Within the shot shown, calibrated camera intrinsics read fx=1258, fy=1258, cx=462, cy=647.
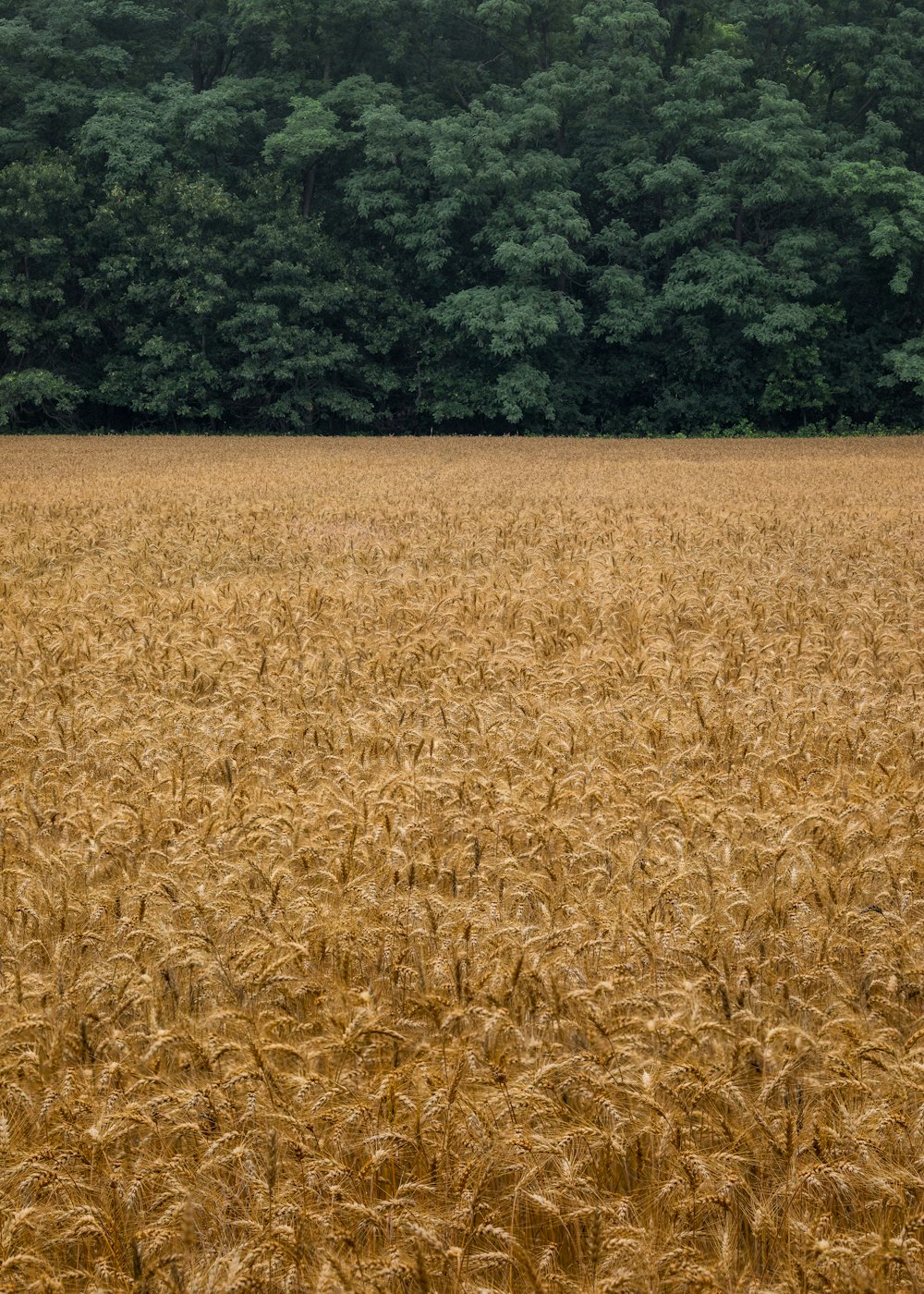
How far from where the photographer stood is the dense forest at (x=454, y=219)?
37875 millimetres

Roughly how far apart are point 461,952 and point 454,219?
40.4 metres

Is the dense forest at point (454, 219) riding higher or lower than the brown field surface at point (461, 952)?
higher

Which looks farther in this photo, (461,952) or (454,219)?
(454,219)

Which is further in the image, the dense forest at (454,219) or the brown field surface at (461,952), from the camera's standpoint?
the dense forest at (454,219)

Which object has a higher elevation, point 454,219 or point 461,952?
point 454,219

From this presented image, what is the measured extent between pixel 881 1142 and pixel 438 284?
40.7m

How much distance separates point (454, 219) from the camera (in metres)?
40.9

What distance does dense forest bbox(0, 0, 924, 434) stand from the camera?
124ft

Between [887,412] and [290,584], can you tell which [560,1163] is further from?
[887,412]

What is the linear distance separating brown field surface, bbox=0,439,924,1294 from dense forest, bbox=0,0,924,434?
103 ft

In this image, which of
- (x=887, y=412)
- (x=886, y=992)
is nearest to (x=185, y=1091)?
(x=886, y=992)

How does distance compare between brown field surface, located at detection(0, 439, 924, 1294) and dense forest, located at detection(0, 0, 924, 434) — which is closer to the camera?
brown field surface, located at detection(0, 439, 924, 1294)

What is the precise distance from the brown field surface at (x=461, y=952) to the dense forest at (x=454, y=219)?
103 feet

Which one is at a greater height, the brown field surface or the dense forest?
the dense forest
